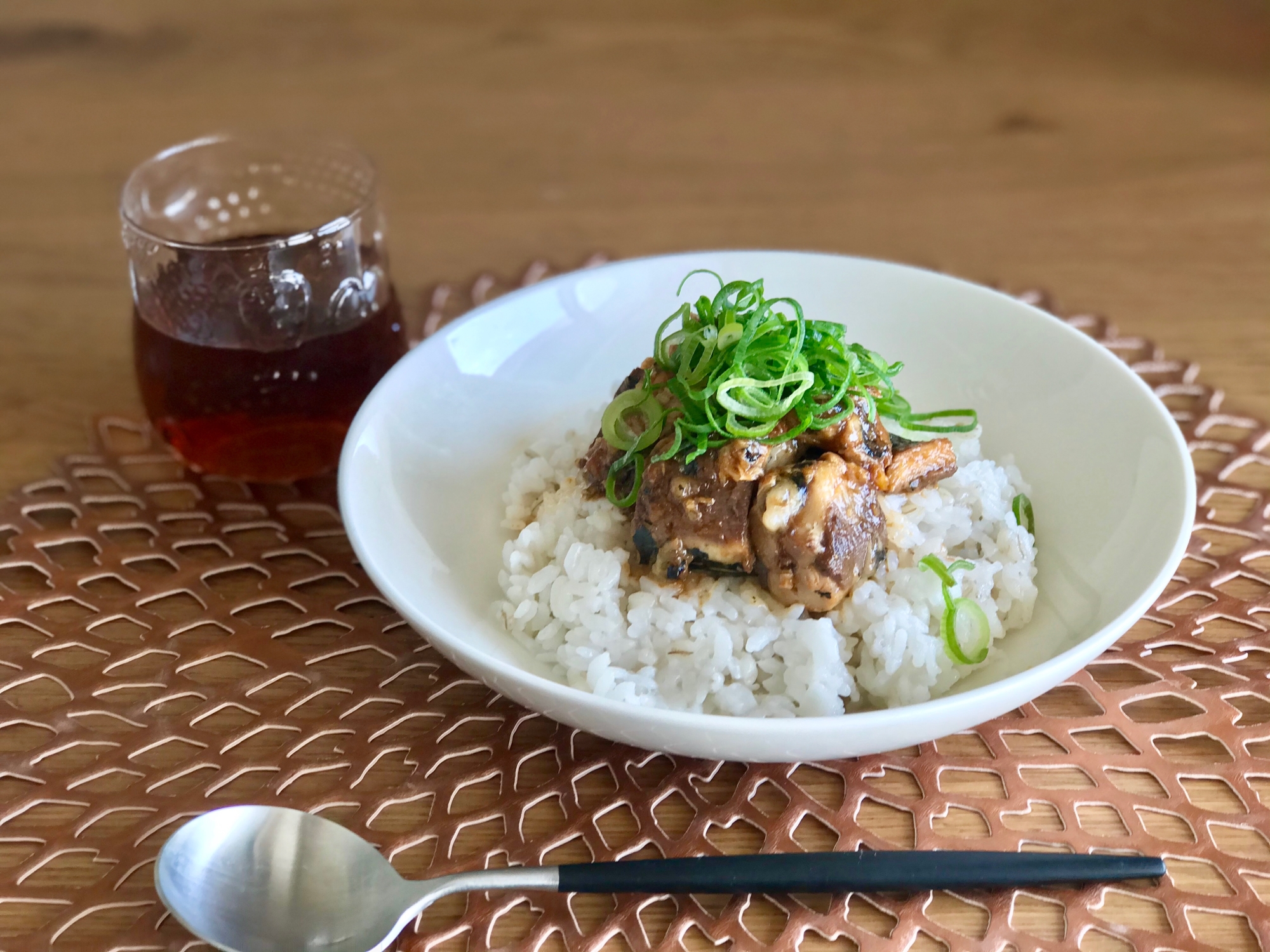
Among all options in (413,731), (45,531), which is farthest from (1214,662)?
(45,531)

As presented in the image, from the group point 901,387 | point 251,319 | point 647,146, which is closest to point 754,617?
point 901,387

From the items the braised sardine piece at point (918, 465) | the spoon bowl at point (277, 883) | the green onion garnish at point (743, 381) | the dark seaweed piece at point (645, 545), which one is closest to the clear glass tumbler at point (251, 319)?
the green onion garnish at point (743, 381)

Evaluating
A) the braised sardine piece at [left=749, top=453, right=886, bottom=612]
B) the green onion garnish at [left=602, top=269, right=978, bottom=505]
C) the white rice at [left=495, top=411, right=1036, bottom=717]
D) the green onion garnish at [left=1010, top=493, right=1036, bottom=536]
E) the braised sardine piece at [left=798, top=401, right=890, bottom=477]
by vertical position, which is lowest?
the white rice at [left=495, top=411, right=1036, bottom=717]

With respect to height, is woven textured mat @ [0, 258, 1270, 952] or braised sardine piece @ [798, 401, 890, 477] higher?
braised sardine piece @ [798, 401, 890, 477]

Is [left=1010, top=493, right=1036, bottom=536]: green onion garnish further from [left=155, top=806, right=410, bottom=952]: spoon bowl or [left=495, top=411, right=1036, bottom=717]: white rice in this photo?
[left=155, top=806, right=410, bottom=952]: spoon bowl

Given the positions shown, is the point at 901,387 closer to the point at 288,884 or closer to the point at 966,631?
the point at 966,631

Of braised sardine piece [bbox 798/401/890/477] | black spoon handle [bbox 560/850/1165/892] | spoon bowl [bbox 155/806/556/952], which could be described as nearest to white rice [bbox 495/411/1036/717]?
braised sardine piece [bbox 798/401/890/477]

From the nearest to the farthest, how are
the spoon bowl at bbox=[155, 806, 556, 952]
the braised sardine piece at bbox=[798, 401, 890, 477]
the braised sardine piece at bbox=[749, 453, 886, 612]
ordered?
1. the spoon bowl at bbox=[155, 806, 556, 952]
2. the braised sardine piece at bbox=[749, 453, 886, 612]
3. the braised sardine piece at bbox=[798, 401, 890, 477]
